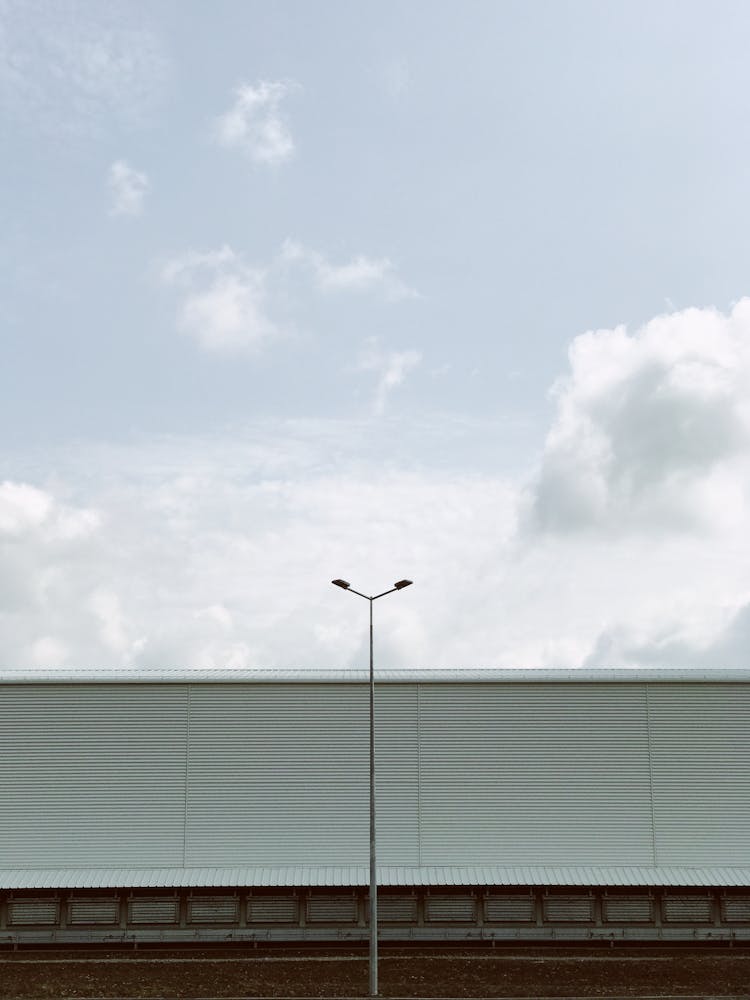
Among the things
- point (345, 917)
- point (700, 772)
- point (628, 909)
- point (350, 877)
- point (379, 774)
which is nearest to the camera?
point (350, 877)

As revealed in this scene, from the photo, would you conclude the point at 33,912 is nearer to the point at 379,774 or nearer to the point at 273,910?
the point at 273,910

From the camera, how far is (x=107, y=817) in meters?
51.8

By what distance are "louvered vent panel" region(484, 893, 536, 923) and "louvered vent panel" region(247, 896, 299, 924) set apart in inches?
371

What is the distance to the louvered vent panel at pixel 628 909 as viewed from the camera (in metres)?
51.3

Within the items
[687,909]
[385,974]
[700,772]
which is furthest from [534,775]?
[385,974]

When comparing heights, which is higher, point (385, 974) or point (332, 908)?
point (332, 908)

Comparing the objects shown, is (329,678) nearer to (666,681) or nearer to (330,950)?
(330,950)

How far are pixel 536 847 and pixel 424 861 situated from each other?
5.60m

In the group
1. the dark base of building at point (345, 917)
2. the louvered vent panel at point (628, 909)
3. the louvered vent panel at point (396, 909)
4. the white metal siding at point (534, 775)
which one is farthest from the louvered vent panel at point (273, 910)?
the louvered vent panel at point (628, 909)

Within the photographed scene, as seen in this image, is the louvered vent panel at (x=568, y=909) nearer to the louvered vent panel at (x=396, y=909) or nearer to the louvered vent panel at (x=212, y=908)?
the louvered vent panel at (x=396, y=909)

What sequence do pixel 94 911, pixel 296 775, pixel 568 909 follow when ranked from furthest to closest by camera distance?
pixel 296 775 → pixel 568 909 → pixel 94 911

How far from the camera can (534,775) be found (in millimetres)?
52656

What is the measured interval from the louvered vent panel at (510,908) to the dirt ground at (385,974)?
2309mm

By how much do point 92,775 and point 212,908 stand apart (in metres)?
8.90
